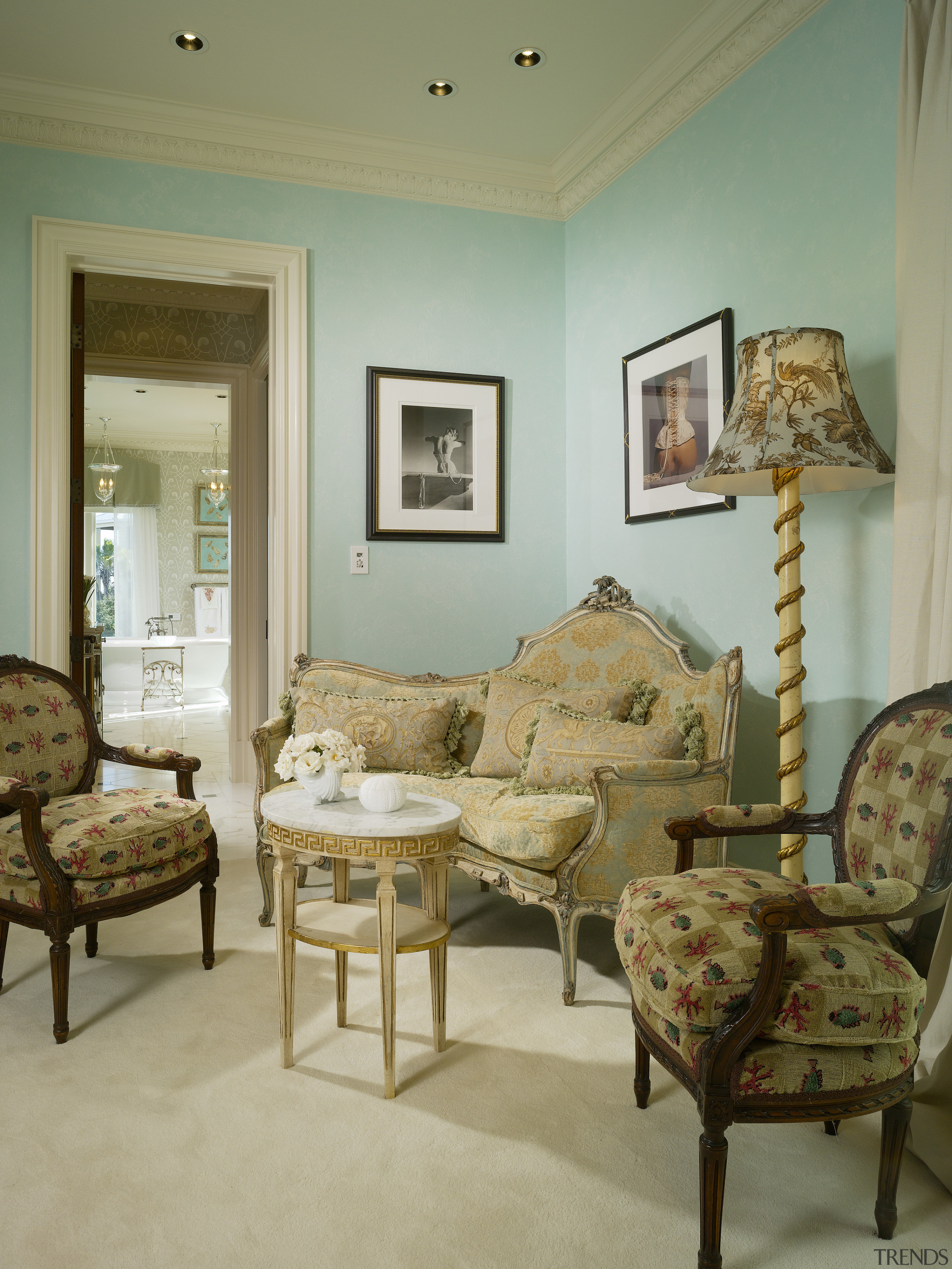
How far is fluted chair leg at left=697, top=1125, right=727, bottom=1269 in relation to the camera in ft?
5.05

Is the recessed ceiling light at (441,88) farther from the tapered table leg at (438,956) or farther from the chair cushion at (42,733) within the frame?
the tapered table leg at (438,956)

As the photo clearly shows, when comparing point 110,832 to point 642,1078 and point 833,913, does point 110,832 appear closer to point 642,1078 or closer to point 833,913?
point 642,1078

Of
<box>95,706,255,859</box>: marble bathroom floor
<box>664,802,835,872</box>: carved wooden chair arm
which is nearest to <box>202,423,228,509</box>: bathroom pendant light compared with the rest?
<box>95,706,255,859</box>: marble bathroom floor

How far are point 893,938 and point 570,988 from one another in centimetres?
111

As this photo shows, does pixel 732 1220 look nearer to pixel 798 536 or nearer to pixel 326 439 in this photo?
pixel 798 536

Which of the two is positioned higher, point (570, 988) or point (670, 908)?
point (670, 908)

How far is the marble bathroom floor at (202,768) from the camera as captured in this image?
4.61m

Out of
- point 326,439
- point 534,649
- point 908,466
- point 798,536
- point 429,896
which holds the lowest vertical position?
point 429,896

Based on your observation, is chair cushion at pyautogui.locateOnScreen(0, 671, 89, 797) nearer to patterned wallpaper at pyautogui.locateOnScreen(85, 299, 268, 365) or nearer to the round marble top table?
the round marble top table

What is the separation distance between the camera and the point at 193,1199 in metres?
1.76

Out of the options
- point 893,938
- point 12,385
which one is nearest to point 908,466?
point 893,938

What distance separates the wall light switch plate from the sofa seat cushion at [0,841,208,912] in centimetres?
177

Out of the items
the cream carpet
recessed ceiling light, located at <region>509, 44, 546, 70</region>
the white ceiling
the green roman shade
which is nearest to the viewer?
the cream carpet

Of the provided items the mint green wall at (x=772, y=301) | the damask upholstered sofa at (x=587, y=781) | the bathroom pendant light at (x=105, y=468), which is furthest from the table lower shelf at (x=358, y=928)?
the bathroom pendant light at (x=105, y=468)
